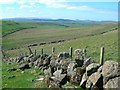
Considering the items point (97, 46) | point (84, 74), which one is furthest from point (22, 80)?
point (97, 46)

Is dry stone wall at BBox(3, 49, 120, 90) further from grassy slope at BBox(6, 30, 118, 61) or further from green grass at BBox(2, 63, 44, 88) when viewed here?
grassy slope at BBox(6, 30, 118, 61)

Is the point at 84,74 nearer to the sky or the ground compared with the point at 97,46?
nearer to the sky

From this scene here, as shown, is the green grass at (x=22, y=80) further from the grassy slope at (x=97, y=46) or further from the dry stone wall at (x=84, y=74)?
the grassy slope at (x=97, y=46)

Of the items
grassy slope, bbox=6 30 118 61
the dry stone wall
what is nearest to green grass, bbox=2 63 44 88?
the dry stone wall

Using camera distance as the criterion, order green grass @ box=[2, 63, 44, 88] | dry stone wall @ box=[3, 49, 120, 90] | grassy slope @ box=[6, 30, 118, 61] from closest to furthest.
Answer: dry stone wall @ box=[3, 49, 120, 90], green grass @ box=[2, 63, 44, 88], grassy slope @ box=[6, 30, 118, 61]

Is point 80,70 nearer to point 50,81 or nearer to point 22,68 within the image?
point 50,81

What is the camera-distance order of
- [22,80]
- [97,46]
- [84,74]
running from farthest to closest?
[97,46] → [22,80] → [84,74]

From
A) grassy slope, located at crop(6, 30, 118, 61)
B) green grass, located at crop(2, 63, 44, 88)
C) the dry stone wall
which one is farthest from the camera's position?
grassy slope, located at crop(6, 30, 118, 61)

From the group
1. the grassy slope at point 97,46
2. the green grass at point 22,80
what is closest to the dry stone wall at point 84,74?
the green grass at point 22,80

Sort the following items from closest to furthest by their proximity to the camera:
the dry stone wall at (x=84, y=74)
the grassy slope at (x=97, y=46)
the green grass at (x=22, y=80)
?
the dry stone wall at (x=84, y=74), the green grass at (x=22, y=80), the grassy slope at (x=97, y=46)

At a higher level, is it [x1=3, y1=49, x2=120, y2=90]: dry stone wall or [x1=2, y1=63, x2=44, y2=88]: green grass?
[x1=3, y1=49, x2=120, y2=90]: dry stone wall

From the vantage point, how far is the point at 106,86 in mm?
20656

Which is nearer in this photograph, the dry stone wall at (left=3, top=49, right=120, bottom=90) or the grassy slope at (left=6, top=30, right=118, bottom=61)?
the dry stone wall at (left=3, top=49, right=120, bottom=90)

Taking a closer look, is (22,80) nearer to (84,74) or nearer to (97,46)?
(84,74)
